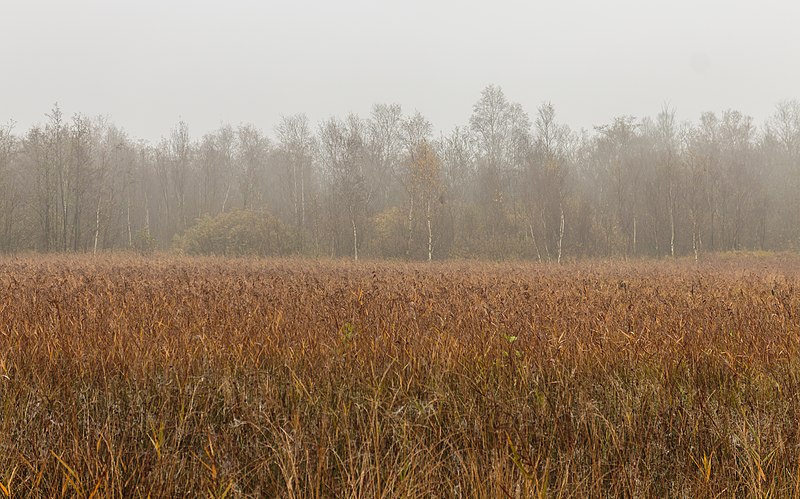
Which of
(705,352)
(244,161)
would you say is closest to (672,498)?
(705,352)

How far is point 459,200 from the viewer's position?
34375 mm

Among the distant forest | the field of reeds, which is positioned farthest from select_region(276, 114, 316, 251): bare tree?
the field of reeds

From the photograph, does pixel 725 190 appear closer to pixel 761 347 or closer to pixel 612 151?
pixel 612 151

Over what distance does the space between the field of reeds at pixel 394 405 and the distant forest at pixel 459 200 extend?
23.9 metres

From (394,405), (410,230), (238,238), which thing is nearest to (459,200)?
(410,230)

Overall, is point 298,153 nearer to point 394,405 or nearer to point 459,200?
point 459,200

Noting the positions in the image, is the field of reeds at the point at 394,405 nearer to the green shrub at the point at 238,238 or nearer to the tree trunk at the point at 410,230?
the tree trunk at the point at 410,230

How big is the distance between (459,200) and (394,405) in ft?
106

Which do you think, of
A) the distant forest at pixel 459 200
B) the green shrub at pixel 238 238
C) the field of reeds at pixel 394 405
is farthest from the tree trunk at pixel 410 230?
the field of reeds at pixel 394 405

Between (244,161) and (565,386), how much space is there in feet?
174

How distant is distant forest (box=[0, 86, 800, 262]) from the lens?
30.5 m

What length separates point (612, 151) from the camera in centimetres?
4062

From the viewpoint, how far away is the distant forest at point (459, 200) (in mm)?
30453

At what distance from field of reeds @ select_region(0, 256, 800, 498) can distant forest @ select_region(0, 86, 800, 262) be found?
78.4 ft
